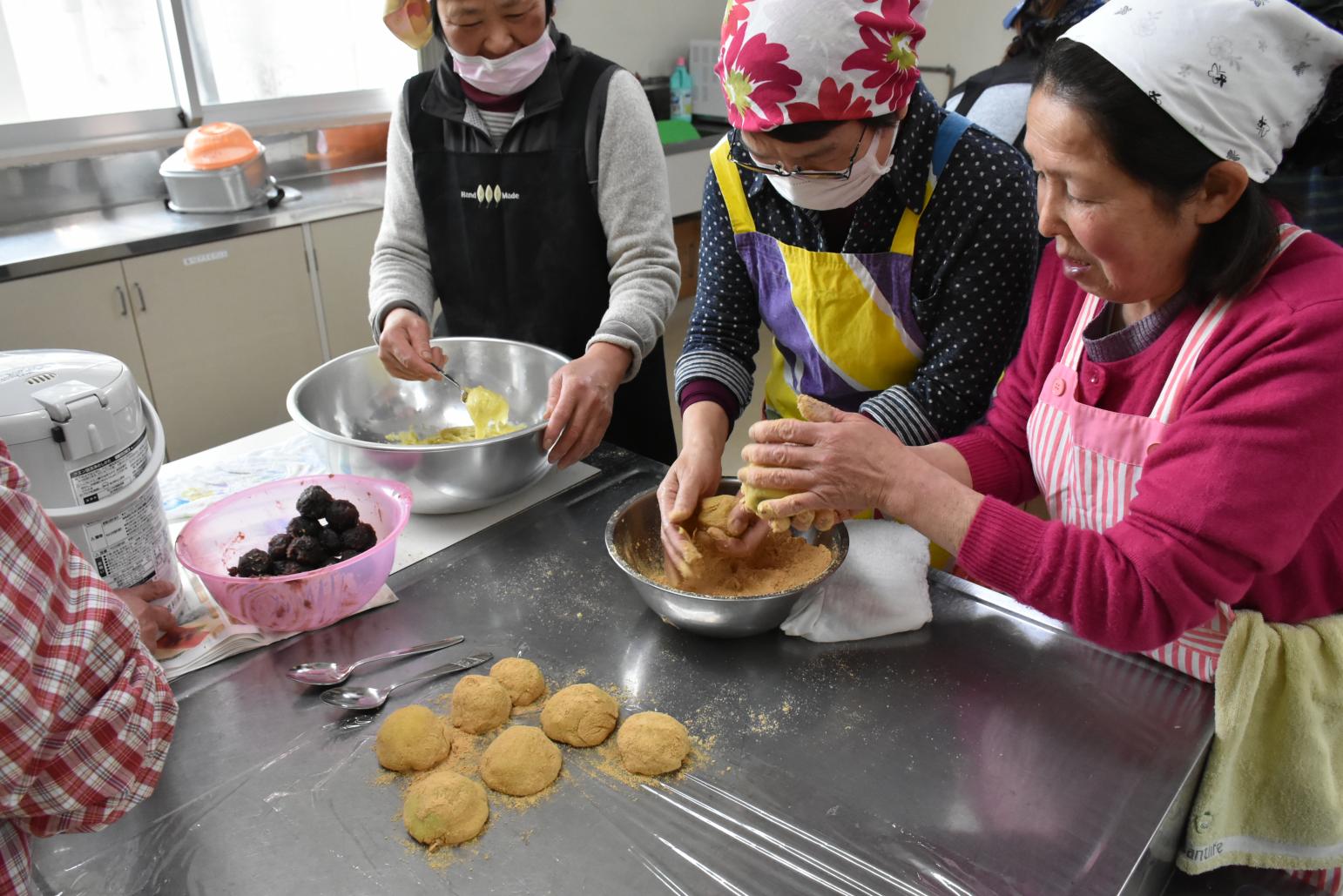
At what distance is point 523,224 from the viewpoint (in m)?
1.99

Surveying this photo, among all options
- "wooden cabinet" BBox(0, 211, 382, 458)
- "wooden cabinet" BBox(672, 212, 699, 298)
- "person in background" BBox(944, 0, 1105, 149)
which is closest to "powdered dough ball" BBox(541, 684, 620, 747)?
"person in background" BBox(944, 0, 1105, 149)

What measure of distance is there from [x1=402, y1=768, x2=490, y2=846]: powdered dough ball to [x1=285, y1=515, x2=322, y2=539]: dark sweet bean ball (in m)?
0.46

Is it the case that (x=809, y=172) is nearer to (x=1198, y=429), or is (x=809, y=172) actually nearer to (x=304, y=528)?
(x=1198, y=429)

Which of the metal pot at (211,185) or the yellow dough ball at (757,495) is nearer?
the yellow dough ball at (757,495)

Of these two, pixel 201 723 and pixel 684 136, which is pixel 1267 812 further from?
pixel 684 136

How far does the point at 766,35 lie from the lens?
1294 mm

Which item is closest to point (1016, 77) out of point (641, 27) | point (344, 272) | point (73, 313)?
point (344, 272)

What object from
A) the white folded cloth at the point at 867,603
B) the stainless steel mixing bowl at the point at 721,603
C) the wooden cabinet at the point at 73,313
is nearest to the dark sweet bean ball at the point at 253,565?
the stainless steel mixing bowl at the point at 721,603

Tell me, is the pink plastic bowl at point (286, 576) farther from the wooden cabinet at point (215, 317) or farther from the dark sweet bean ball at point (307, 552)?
the wooden cabinet at point (215, 317)

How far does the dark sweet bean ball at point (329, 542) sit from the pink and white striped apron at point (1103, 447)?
1.05 metres

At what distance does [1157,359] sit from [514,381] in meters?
1.19

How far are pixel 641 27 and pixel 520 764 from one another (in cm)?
467

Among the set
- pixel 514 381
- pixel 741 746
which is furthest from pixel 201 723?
pixel 514 381

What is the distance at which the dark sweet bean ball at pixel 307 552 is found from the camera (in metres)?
1.27
